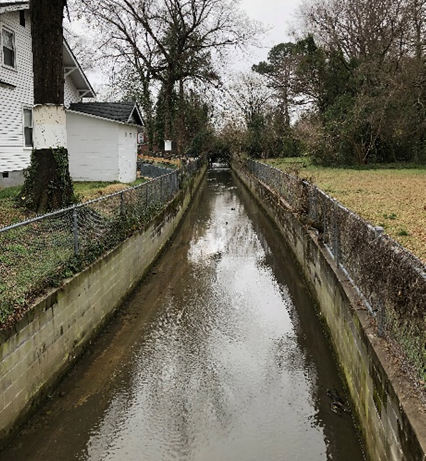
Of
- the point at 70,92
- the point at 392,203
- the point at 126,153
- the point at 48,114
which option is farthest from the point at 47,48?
the point at 70,92

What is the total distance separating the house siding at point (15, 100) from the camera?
17.0 m

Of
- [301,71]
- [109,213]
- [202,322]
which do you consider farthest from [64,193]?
[301,71]

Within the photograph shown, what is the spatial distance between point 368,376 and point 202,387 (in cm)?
211

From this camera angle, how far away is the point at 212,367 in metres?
6.26

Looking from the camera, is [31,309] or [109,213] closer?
[31,309]

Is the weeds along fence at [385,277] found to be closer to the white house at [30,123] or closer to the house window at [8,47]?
the white house at [30,123]

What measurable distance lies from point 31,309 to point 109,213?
3.87 m

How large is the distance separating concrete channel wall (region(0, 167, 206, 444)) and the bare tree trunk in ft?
7.81

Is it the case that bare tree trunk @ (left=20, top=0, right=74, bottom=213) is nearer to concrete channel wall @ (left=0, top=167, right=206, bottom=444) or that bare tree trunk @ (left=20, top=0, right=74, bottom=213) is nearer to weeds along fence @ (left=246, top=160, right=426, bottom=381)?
concrete channel wall @ (left=0, top=167, right=206, bottom=444)

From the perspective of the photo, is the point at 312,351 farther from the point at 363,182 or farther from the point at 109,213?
the point at 363,182

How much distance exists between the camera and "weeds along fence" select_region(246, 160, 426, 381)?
351 cm

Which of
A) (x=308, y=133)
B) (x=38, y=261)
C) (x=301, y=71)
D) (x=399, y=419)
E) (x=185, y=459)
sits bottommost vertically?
(x=185, y=459)

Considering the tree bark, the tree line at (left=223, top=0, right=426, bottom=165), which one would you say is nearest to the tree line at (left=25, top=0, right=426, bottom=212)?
the tree line at (left=223, top=0, right=426, bottom=165)

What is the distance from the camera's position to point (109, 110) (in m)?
22.4
